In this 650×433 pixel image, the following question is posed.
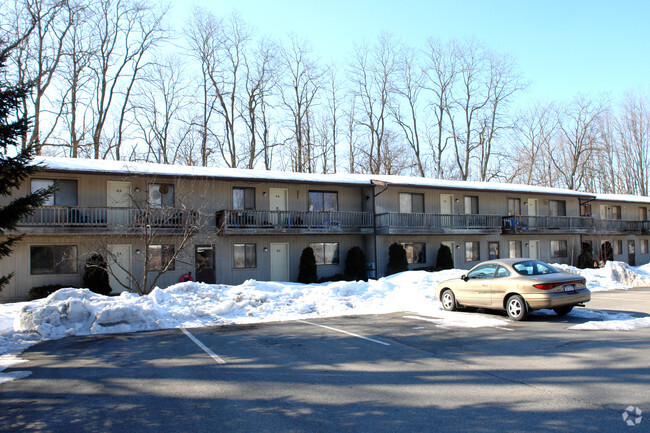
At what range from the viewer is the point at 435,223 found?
28.3 m

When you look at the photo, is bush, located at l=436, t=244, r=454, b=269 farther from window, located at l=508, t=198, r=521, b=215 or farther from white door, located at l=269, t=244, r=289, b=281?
white door, located at l=269, t=244, r=289, b=281

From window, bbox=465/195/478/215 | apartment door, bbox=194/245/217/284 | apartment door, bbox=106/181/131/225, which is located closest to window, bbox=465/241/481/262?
window, bbox=465/195/478/215

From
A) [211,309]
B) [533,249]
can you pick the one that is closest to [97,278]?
[211,309]

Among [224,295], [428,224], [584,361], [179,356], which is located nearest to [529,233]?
[428,224]

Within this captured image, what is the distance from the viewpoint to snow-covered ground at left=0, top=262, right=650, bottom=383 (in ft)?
35.8

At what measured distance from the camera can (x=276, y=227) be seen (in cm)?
2427

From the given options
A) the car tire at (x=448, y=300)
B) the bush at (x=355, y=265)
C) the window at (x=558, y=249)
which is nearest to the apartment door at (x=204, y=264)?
the bush at (x=355, y=265)

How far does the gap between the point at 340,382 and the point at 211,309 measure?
7775 millimetres

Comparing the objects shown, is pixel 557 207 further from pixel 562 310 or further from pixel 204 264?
pixel 204 264

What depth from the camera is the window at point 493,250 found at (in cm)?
3170

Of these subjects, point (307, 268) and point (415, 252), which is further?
point (415, 252)

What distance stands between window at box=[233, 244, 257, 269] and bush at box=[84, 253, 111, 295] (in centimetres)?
635

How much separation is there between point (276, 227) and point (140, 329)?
12971 millimetres

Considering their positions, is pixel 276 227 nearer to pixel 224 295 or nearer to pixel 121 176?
pixel 121 176
